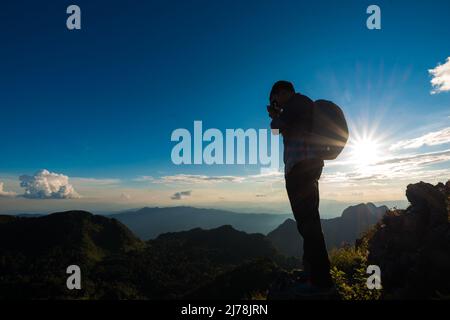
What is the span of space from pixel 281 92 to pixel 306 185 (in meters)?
1.80

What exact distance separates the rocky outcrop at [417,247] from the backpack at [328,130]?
325cm

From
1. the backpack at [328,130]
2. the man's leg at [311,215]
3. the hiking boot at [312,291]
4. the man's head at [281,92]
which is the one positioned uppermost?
the man's head at [281,92]

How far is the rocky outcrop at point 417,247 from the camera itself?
20.4ft

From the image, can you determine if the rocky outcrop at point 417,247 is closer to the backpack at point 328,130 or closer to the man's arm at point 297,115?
the backpack at point 328,130

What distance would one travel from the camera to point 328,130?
5328 mm

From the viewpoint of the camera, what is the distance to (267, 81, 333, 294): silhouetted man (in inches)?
215

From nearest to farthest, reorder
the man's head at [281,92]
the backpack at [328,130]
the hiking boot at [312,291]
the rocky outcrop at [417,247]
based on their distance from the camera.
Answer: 1. the backpack at [328,130]
2. the hiking boot at [312,291]
3. the man's head at [281,92]
4. the rocky outcrop at [417,247]

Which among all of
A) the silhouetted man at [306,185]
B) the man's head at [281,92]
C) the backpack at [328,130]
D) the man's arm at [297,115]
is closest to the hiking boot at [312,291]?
the silhouetted man at [306,185]

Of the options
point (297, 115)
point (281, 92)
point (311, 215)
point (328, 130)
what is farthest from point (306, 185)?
point (281, 92)

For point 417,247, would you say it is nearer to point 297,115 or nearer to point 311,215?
point 311,215

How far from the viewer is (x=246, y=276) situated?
382ft

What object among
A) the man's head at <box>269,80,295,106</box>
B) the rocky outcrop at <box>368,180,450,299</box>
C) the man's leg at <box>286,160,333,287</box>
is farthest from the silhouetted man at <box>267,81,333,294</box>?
the rocky outcrop at <box>368,180,450,299</box>
